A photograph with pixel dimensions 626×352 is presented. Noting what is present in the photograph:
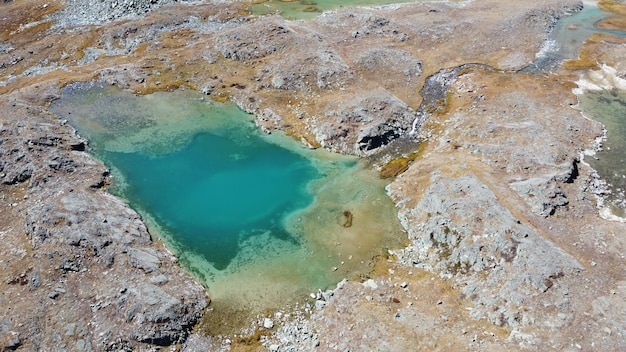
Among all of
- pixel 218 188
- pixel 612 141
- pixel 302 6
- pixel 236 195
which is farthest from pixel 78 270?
pixel 302 6

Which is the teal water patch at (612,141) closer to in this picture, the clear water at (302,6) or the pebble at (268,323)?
the pebble at (268,323)

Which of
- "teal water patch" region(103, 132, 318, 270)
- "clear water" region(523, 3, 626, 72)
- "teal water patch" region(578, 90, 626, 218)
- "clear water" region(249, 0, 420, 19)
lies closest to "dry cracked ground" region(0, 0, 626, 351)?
"teal water patch" region(578, 90, 626, 218)

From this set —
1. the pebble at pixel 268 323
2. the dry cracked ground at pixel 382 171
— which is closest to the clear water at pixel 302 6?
the dry cracked ground at pixel 382 171

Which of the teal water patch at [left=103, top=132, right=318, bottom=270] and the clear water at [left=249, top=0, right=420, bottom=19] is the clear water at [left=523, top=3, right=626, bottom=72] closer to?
the clear water at [left=249, top=0, right=420, bottom=19]

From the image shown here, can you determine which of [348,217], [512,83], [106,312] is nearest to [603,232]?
[348,217]

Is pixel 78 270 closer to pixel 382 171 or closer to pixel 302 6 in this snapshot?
pixel 382 171
